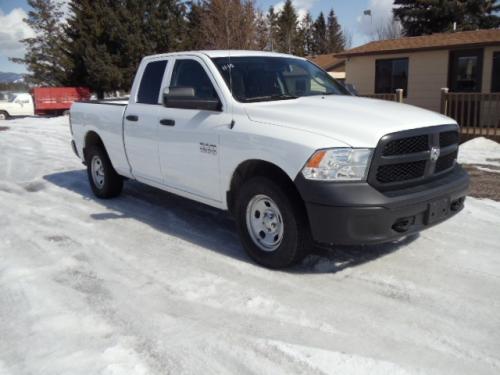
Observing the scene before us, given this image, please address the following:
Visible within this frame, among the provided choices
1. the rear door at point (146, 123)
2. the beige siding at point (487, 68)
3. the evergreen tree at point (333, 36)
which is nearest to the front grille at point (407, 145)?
the rear door at point (146, 123)

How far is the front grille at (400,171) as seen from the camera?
373cm

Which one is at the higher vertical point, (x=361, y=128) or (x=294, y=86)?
(x=294, y=86)

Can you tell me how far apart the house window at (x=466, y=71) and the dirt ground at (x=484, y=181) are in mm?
8486

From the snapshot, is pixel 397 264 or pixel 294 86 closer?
pixel 397 264

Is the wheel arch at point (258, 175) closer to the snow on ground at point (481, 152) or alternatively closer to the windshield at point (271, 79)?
the windshield at point (271, 79)

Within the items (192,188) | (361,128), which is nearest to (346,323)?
(361,128)

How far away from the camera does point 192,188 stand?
5035 millimetres

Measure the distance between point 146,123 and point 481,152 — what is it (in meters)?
7.61

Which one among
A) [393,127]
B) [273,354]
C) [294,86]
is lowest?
[273,354]

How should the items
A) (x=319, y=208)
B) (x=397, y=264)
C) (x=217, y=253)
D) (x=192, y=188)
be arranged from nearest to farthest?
(x=319, y=208)
(x=397, y=264)
(x=217, y=253)
(x=192, y=188)

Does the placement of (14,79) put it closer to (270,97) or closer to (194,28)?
(194,28)

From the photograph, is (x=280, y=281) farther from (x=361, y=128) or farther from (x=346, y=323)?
(x=361, y=128)

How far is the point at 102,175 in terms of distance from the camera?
7023mm

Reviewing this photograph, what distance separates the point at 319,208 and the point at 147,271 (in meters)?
1.68
